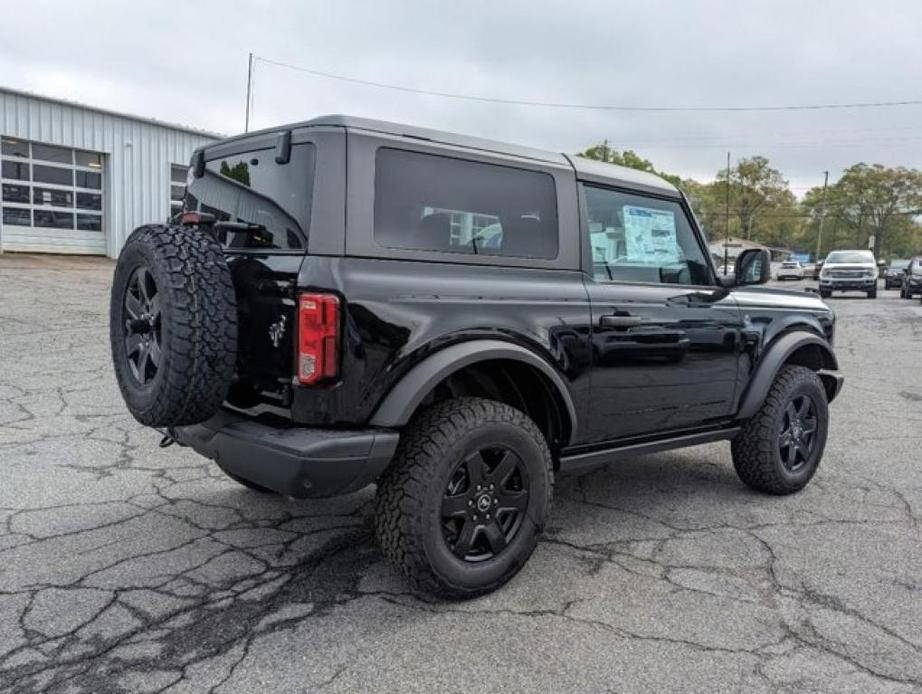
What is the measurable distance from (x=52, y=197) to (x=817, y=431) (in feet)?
64.9

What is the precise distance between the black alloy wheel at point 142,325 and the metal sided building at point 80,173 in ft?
58.8

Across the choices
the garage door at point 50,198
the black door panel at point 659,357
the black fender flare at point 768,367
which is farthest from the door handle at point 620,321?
the garage door at point 50,198

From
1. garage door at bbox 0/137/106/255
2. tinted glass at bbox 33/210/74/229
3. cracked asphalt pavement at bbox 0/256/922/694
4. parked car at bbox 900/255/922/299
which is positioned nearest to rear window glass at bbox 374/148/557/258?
cracked asphalt pavement at bbox 0/256/922/694

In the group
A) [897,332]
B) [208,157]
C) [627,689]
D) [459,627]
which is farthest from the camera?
[897,332]

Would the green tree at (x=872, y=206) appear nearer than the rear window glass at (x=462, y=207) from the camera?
No

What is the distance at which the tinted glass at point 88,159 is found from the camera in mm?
19422

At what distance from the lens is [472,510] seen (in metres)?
3.00

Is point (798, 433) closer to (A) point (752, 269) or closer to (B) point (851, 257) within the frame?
(A) point (752, 269)

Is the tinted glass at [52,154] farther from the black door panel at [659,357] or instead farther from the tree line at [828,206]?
the tree line at [828,206]

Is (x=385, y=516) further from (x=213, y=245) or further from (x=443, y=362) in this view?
(x=213, y=245)

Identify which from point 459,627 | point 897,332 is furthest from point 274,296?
point 897,332

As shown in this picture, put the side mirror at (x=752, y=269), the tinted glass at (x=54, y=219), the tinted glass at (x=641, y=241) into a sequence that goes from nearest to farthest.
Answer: the tinted glass at (x=641, y=241)
the side mirror at (x=752, y=269)
the tinted glass at (x=54, y=219)

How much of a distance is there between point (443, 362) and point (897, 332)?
14.6 metres

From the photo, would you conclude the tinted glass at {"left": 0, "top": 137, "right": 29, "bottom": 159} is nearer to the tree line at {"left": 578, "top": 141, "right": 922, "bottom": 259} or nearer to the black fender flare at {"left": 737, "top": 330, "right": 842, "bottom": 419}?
the black fender flare at {"left": 737, "top": 330, "right": 842, "bottom": 419}
